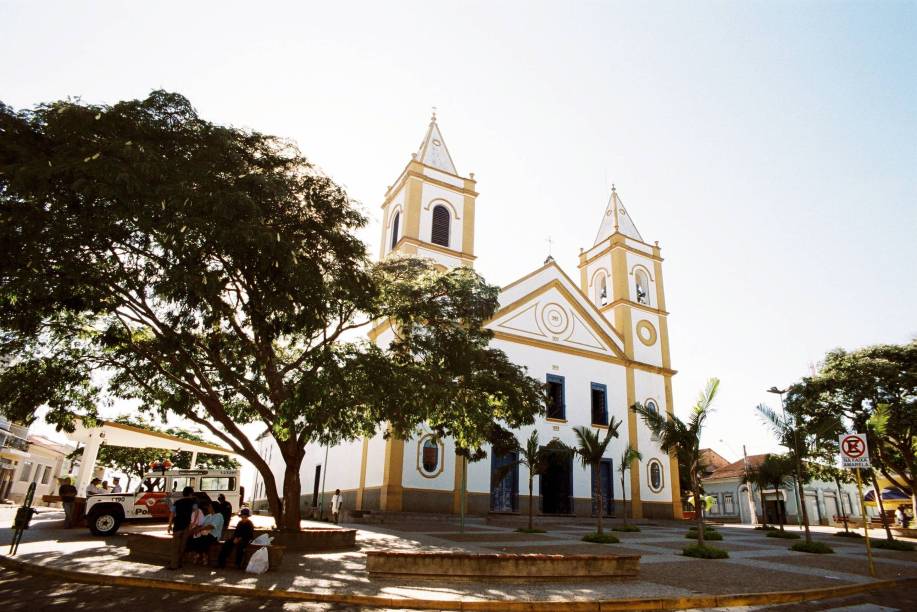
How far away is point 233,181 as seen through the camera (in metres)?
9.98

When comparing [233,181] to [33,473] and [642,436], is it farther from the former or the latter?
[33,473]

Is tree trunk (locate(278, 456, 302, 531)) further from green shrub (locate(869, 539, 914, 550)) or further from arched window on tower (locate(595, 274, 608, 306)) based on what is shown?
arched window on tower (locate(595, 274, 608, 306))

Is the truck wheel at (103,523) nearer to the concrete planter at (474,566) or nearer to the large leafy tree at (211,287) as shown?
the large leafy tree at (211,287)

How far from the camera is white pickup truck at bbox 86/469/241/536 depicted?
48.3ft

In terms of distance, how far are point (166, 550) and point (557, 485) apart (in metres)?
19.9

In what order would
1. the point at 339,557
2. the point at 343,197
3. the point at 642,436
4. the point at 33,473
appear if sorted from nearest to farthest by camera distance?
the point at 339,557 → the point at 343,197 → the point at 642,436 → the point at 33,473

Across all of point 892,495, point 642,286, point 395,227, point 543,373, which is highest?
point 395,227

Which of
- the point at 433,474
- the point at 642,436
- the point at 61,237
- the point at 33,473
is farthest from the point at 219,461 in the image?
the point at 61,237

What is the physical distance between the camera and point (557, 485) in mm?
26547

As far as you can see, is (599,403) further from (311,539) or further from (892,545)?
(311,539)

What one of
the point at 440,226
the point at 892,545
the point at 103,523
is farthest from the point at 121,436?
the point at 892,545

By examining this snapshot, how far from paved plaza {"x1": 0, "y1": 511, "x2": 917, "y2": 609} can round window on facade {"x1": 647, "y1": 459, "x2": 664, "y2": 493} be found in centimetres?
1037

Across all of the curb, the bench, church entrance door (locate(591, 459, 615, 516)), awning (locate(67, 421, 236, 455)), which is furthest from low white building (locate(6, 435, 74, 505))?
the curb

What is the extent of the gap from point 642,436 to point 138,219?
26377 millimetres
